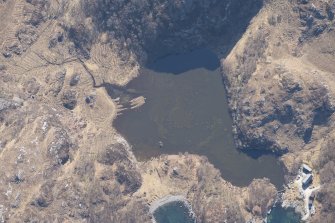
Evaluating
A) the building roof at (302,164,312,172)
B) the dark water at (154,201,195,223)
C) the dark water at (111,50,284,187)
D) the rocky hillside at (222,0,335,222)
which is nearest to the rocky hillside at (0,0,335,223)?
the rocky hillside at (222,0,335,222)

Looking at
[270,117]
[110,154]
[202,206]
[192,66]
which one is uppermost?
[192,66]

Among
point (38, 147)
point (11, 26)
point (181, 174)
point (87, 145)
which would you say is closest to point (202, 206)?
point (181, 174)

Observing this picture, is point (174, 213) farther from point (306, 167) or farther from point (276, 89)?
point (276, 89)

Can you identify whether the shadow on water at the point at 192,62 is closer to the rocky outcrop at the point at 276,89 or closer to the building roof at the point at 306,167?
the rocky outcrop at the point at 276,89

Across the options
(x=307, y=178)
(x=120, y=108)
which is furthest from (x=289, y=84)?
(x=120, y=108)

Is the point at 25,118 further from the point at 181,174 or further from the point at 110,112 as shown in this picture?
the point at 181,174
